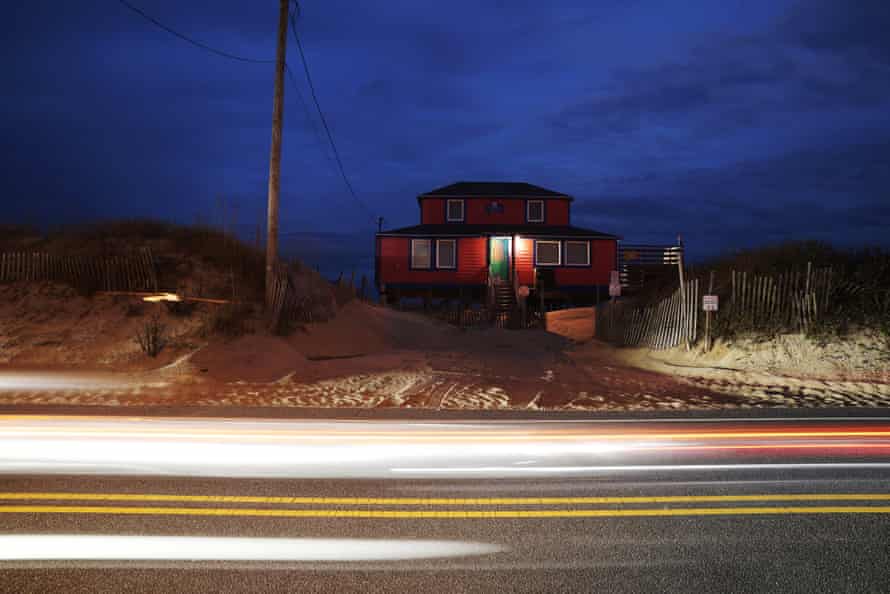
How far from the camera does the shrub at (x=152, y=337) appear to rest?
15874 mm

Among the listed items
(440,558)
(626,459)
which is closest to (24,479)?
(440,558)

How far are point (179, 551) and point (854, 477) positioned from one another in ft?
19.2

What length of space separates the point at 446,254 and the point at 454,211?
3394 millimetres

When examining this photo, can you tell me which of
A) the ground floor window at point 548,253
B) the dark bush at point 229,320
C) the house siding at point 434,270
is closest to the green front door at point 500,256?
the house siding at point 434,270

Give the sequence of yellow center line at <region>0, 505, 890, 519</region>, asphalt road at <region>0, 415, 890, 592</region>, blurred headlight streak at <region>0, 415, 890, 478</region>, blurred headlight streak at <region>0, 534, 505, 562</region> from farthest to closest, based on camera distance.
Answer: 1. blurred headlight streak at <region>0, 415, 890, 478</region>
2. yellow center line at <region>0, 505, 890, 519</region>
3. blurred headlight streak at <region>0, 534, 505, 562</region>
4. asphalt road at <region>0, 415, 890, 592</region>

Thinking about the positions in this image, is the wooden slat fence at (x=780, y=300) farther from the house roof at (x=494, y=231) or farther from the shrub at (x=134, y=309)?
the house roof at (x=494, y=231)

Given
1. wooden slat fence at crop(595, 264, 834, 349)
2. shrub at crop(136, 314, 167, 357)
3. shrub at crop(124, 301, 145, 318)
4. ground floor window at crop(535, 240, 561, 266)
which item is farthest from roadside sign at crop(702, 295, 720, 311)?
ground floor window at crop(535, 240, 561, 266)

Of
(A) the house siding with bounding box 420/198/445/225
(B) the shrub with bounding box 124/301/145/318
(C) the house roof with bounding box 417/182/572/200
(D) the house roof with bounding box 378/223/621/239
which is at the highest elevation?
(C) the house roof with bounding box 417/182/572/200

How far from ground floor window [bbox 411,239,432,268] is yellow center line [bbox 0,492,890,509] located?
32.8 metres

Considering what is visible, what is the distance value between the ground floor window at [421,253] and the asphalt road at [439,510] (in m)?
29.9

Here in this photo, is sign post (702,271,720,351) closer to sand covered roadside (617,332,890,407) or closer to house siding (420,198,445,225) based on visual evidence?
sand covered roadside (617,332,890,407)

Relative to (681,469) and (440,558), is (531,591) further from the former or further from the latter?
(681,469)

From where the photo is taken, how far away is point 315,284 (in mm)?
23062

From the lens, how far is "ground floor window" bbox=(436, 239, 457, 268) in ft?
125
